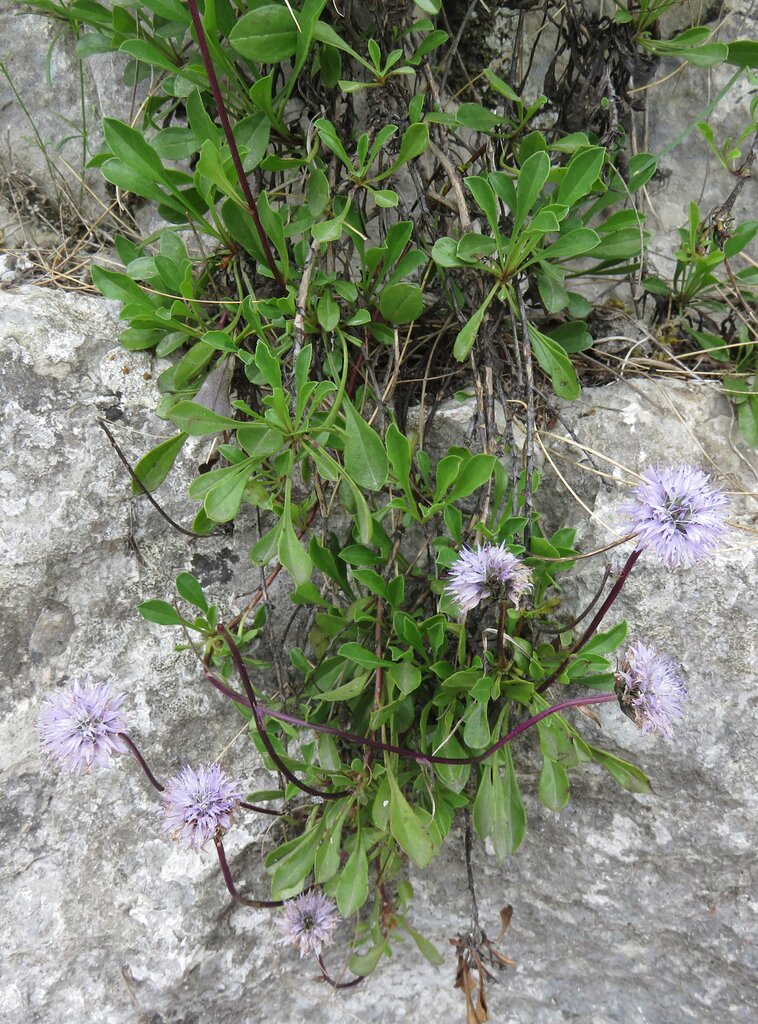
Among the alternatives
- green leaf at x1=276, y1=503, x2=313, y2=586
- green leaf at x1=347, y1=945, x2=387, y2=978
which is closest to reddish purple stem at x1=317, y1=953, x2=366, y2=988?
green leaf at x1=347, y1=945, x2=387, y2=978

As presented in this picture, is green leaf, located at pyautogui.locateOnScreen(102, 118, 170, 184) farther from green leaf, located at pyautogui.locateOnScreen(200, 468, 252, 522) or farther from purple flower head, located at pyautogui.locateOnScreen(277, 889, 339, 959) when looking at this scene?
purple flower head, located at pyautogui.locateOnScreen(277, 889, 339, 959)

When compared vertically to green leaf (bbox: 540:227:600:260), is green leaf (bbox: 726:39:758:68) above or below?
above

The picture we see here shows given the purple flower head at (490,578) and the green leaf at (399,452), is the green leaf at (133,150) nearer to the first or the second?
the green leaf at (399,452)

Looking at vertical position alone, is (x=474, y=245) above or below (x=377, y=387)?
above

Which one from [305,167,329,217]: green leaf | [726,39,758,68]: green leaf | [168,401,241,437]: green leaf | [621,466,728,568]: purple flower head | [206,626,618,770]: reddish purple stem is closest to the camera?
[621,466,728,568]: purple flower head

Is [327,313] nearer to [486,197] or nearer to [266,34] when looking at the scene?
[486,197]

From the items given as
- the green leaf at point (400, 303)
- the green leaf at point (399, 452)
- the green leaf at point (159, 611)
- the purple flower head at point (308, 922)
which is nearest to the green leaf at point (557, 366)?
the green leaf at point (400, 303)

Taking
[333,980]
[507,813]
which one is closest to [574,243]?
[507,813]
